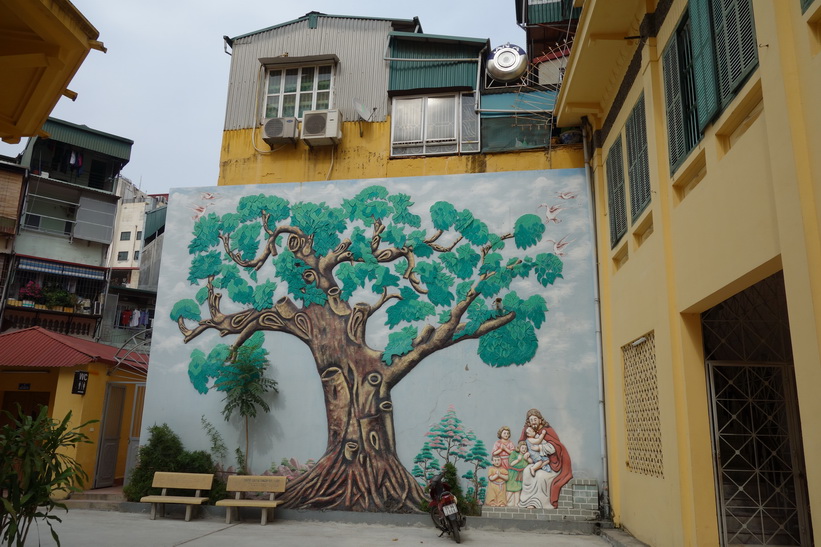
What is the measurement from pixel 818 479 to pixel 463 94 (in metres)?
9.34

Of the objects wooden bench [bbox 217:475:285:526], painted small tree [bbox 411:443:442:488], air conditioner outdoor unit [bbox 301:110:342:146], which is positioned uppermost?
air conditioner outdoor unit [bbox 301:110:342:146]

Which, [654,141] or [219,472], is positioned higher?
[654,141]

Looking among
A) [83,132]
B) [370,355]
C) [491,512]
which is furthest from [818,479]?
[83,132]

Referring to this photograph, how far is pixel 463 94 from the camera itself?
11.9m

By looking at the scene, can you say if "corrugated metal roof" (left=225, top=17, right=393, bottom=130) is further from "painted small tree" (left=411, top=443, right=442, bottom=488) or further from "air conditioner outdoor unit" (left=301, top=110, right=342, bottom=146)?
"painted small tree" (left=411, top=443, right=442, bottom=488)

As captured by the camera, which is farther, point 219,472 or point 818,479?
point 219,472

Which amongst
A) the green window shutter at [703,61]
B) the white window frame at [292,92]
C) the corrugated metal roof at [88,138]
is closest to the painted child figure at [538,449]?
the green window shutter at [703,61]

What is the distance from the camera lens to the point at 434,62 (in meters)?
12.1

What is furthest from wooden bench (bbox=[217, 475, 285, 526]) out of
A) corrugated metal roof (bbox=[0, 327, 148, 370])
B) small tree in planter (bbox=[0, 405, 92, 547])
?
small tree in planter (bbox=[0, 405, 92, 547])

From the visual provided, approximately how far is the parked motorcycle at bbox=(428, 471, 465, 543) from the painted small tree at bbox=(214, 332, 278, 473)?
3.18m

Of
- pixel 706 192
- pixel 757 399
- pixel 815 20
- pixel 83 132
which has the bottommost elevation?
pixel 757 399

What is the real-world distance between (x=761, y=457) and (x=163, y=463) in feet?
28.5

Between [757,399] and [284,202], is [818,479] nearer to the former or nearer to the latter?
[757,399]

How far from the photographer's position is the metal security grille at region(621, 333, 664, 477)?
7406 mm
